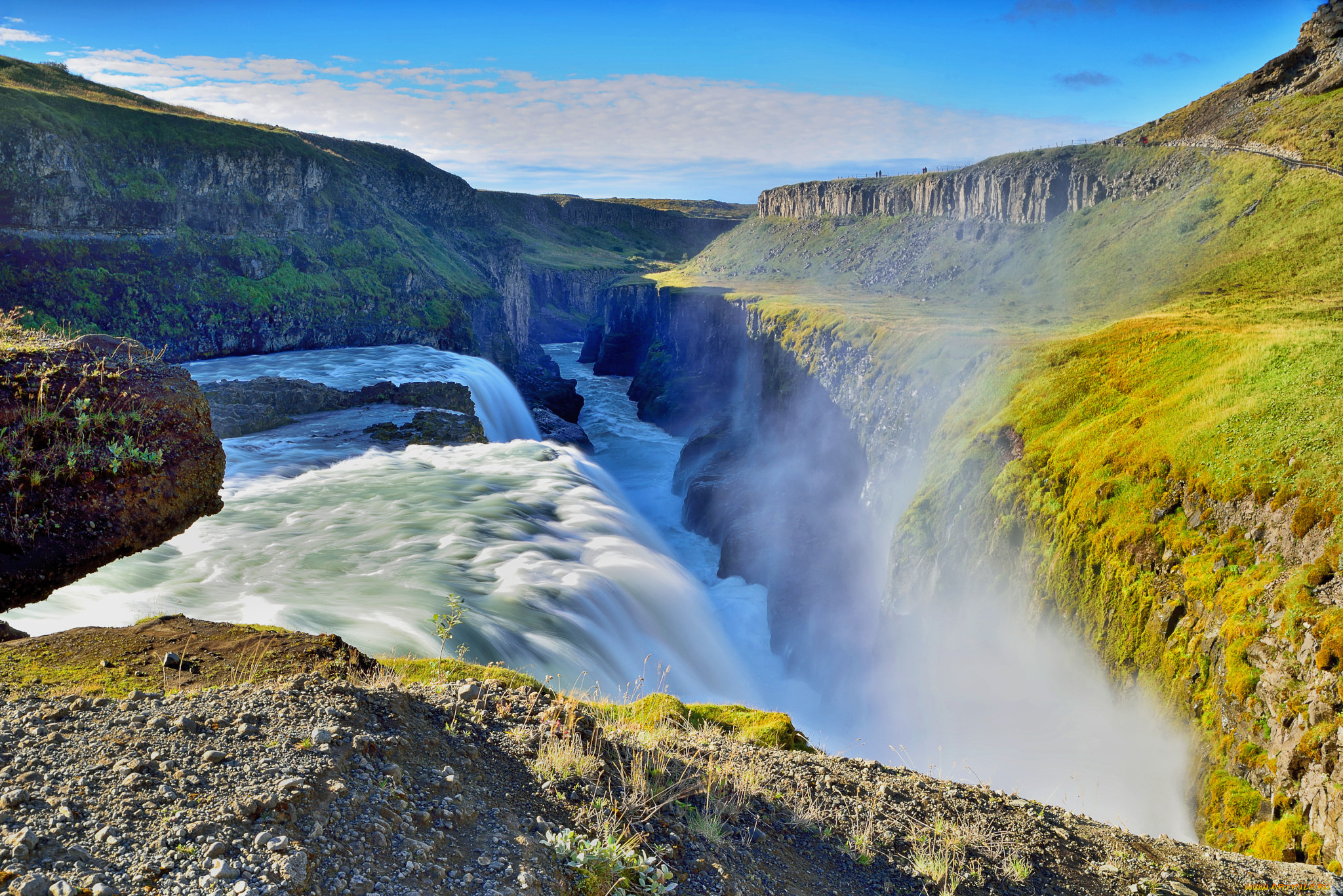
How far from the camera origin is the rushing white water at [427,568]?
581 inches

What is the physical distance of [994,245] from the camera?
240ft

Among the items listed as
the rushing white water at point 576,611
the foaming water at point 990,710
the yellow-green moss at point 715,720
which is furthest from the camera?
the rushing white water at point 576,611

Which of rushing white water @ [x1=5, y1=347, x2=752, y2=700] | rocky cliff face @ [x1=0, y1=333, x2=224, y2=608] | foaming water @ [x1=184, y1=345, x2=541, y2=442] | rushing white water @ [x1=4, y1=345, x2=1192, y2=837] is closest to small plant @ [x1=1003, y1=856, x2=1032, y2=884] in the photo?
rushing white water @ [x1=4, y1=345, x2=1192, y2=837]

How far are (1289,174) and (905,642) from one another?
45.2m

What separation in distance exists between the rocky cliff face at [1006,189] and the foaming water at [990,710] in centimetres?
5686

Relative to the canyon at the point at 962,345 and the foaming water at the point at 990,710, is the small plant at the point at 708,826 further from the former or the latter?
the canyon at the point at 962,345

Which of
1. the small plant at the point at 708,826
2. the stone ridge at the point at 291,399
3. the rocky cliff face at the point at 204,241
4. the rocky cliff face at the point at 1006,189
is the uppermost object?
the rocky cliff face at the point at 1006,189

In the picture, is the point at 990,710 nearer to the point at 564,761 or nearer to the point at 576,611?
the point at 576,611

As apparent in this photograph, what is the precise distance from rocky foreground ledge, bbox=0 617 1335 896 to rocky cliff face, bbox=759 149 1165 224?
224 feet

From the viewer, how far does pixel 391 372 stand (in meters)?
47.5

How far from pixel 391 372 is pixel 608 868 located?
1861 inches

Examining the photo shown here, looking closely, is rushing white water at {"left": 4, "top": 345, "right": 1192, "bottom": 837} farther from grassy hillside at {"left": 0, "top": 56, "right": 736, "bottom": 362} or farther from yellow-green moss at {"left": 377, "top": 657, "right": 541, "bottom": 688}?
grassy hillside at {"left": 0, "top": 56, "right": 736, "bottom": 362}

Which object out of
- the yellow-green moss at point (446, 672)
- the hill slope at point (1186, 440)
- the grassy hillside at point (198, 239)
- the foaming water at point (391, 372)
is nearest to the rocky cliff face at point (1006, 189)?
the hill slope at point (1186, 440)

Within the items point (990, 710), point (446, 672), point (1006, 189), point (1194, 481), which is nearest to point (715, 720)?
point (446, 672)
